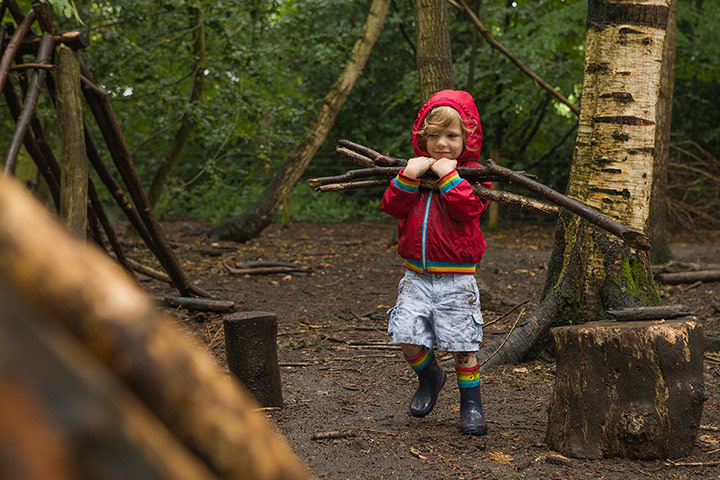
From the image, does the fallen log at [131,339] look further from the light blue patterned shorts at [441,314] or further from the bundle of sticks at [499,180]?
the light blue patterned shorts at [441,314]

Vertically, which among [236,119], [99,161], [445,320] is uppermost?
[236,119]

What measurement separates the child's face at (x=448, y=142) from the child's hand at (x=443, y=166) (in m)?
0.11

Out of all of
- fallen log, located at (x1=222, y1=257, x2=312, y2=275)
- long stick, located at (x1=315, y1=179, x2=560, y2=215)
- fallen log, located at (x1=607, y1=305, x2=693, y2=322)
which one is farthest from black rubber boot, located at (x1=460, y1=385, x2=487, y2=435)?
fallen log, located at (x1=222, y1=257, x2=312, y2=275)

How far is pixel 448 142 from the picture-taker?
3656 mm

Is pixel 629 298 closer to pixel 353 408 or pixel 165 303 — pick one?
pixel 353 408

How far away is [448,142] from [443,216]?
407mm

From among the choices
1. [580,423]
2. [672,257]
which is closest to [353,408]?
[580,423]

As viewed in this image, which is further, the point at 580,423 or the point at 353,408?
the point at 353,408

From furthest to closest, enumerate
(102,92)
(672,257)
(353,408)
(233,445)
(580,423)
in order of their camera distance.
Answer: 1. (672,257)
2. (102,92)
3. (353,408)
4. (580,423)
5. (233,445)

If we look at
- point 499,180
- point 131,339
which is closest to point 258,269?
point 499,180

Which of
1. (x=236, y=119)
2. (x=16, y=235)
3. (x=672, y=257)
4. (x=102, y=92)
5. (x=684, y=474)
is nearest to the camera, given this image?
(x=16, y=235)

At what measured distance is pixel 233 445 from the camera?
2.43 feet

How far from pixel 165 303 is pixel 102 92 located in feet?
7.33

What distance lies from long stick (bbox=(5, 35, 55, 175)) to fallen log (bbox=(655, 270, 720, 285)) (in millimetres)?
6332
